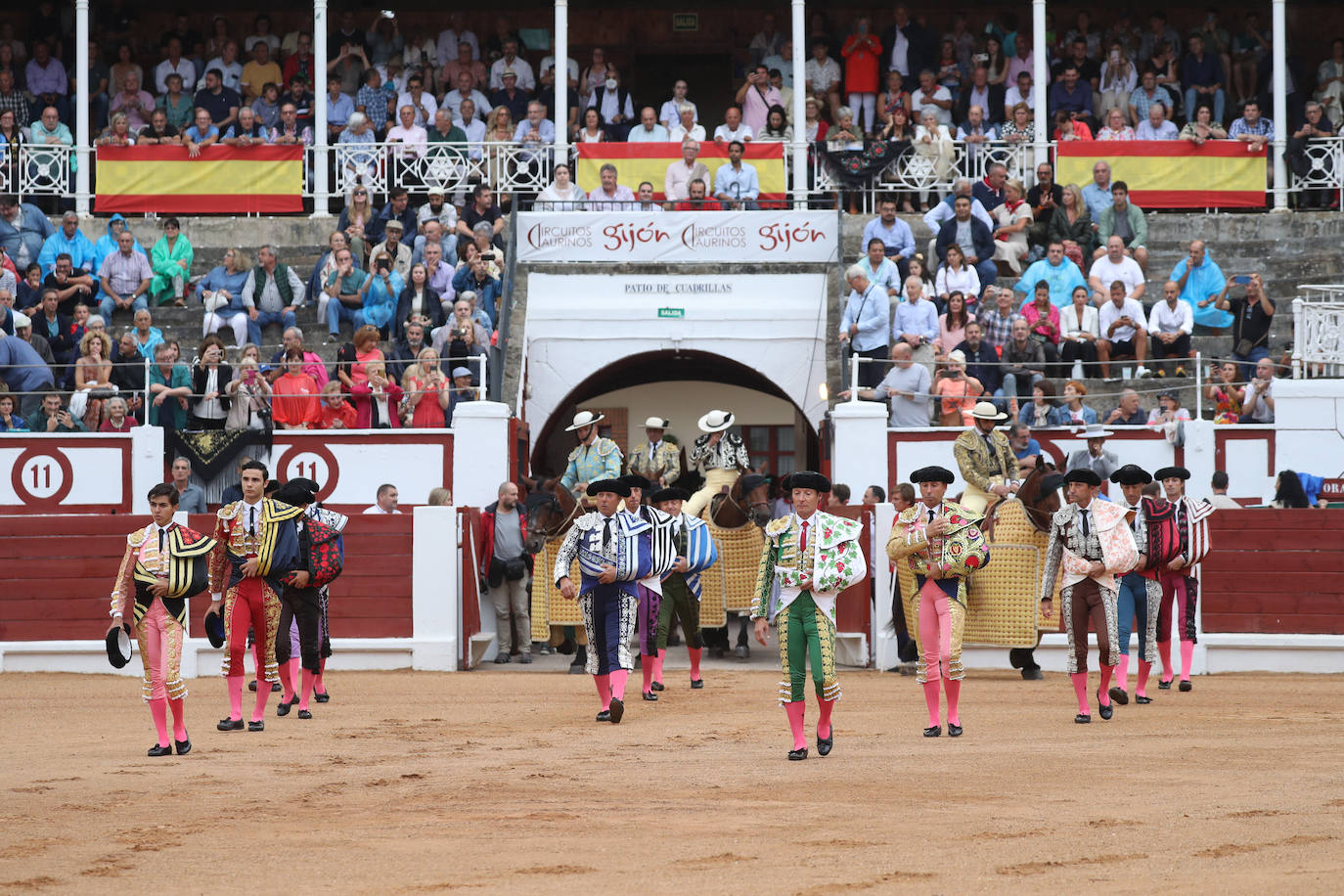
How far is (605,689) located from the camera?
10922 millimetres

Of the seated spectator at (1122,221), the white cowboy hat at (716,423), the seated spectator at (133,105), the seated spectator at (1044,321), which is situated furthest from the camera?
the seated spectator at (133,105)

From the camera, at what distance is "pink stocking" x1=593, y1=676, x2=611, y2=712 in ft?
35.6

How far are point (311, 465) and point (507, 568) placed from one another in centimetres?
272

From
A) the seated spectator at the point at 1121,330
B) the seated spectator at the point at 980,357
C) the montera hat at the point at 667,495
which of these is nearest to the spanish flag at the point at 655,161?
the seated spectator at the point at 980,357

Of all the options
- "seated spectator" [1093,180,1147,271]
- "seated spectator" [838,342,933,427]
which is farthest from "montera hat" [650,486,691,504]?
"seated spectator" [1093,180,1147,271]

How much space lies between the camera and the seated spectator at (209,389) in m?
16.4

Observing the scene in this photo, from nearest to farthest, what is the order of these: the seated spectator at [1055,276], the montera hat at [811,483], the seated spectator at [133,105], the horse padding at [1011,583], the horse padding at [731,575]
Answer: the montera hat at [811,483] < the horse padding at [1011,583] < the horse padding at [731,575] < the seated spectator at [1055,276] < the seated spectator at [133,105]


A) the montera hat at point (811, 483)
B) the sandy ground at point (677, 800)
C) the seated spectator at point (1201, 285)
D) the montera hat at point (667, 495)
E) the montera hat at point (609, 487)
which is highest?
the seated spectator at point (1201, 285)

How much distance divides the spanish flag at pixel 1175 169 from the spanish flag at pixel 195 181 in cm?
858

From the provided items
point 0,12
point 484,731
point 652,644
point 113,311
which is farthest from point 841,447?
point 0,12

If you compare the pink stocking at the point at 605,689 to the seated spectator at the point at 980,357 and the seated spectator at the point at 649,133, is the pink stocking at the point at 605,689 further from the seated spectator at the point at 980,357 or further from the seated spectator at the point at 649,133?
the seated spectator at the point at 649,133

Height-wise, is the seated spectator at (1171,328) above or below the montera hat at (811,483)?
above

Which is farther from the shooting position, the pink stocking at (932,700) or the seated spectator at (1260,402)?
the seated spectator at (1260,402)

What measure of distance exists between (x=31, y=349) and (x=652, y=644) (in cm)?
758
